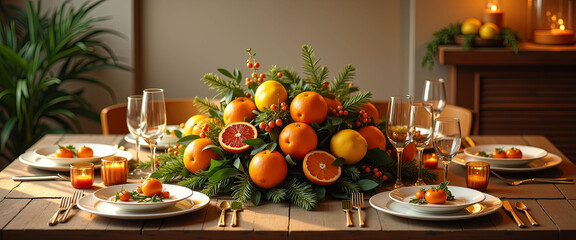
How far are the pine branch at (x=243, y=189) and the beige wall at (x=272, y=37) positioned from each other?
2634mm

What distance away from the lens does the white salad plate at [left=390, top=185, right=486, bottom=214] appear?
1398 mm

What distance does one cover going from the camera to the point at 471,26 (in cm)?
372

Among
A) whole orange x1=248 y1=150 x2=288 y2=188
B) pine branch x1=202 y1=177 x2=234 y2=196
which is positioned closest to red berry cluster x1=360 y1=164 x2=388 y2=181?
whole orange x1=248 y1=150 x2=288 y2=188

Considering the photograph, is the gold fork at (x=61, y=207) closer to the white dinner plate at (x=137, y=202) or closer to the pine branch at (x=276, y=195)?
the white dinner plate at (x=137, y=202)

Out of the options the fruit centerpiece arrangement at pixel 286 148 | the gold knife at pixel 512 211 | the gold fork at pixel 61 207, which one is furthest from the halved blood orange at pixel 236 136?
the gold knife at pixel 512 211

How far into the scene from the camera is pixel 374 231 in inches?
53.1

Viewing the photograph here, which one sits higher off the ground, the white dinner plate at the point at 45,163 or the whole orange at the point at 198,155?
the whole orange at the point at 198,155

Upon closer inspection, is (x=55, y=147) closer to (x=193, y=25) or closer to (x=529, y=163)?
(x=529, y=163)

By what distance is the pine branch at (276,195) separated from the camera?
1.52m

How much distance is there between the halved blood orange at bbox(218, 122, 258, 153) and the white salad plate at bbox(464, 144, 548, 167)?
0.66 meters

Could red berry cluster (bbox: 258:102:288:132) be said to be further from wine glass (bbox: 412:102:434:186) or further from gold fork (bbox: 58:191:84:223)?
gold fork (bbox: 58:191:84:223)

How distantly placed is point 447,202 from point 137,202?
0.65 m

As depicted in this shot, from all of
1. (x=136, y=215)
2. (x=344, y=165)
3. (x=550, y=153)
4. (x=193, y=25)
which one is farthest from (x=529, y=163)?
(x=193, y=25)

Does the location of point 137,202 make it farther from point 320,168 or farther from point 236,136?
point 320,168
